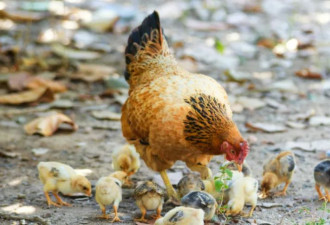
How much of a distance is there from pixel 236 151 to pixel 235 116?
2.59 metres

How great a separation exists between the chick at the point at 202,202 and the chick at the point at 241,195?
222 mm

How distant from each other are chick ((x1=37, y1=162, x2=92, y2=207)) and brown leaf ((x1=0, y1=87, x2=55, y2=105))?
2558mm

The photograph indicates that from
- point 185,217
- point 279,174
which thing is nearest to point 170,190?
point 279,174

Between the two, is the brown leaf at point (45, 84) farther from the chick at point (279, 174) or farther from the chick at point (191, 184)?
the chick at point (279, 174)

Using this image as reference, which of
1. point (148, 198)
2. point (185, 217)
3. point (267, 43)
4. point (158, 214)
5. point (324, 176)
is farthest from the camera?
point (267, 43)

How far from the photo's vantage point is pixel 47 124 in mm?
6199

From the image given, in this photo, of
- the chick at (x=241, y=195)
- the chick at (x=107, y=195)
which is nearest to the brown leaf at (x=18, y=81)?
the chick at (x=107, y=195)

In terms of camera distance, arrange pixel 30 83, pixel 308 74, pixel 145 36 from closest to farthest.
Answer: pixel 145 36 < pixel 30 83 < pixel 308 74

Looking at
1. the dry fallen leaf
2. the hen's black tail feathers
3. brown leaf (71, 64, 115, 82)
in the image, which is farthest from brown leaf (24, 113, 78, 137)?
the dry fallen leaf

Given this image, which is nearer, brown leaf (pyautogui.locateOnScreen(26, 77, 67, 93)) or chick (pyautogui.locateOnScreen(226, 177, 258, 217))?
chick (pyautogui.locateOnScreen(226, 177, 258, 217))

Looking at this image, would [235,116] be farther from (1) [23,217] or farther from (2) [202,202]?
(1) [23,217]

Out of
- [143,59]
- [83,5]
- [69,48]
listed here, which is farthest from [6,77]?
[83,5]

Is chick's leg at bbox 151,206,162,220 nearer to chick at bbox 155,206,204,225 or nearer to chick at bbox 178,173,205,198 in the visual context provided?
chick at bbox 178,173,205,198

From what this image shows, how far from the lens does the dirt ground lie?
452 centimetres
